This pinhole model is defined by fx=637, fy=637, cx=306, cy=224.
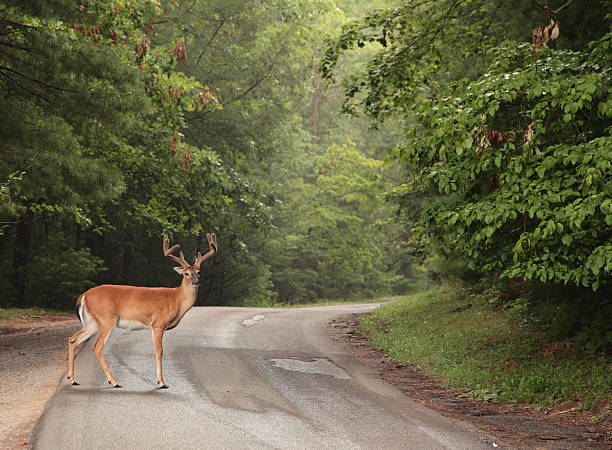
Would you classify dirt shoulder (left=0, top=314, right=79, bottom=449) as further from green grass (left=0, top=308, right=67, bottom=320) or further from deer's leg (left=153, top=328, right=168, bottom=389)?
deer's leg (left=153, top=328, right=168, bottom=389)

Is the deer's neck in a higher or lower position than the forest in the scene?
lower

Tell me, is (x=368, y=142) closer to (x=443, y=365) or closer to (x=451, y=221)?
(x=443, y=365)

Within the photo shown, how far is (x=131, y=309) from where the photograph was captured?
7605 millimetres

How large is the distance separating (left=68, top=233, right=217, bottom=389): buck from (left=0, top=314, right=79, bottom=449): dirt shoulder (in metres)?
0.66

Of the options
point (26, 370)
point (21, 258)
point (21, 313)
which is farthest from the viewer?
point (21, 258)

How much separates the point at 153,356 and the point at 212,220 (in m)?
10.9

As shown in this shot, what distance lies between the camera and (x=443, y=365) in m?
11.2

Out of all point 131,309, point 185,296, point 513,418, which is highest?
point 185,296

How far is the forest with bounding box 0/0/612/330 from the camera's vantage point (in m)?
7.18

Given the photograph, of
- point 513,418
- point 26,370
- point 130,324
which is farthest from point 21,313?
point 513,418

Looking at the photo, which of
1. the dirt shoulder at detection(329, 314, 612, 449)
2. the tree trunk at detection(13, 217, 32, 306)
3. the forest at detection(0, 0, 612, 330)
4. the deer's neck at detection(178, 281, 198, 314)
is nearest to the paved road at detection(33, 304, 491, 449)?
the dirt shoulder at detection(329, 314, 612, 449)

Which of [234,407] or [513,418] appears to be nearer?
[234,407]

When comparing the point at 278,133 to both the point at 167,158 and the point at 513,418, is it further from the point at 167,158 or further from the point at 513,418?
the point at 513,418

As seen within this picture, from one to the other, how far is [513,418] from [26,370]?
6.85 meters
